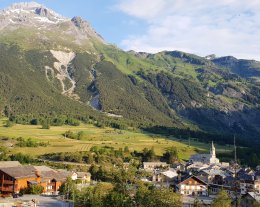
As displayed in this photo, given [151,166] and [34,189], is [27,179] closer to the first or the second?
[34,189]

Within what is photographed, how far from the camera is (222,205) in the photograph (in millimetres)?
52156

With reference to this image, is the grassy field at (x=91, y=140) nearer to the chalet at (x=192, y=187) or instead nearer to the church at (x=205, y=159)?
the church at (x=205, y=159)

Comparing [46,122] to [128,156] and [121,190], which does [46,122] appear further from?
[121,190]

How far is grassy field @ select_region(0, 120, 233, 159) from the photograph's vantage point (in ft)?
466

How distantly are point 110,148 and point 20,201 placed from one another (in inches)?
2879

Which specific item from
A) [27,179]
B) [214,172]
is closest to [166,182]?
[214,172]

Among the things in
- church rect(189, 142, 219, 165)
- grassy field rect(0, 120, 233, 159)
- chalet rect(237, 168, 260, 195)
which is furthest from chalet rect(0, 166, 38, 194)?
church rect(189, 142, 219, 165)

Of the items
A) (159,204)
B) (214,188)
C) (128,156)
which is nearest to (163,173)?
(214,188)

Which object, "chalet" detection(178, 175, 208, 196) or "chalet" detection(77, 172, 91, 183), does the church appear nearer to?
"chalet" detection(178, 175, 208, 196)

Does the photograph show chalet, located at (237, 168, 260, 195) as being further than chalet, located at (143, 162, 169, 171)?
No

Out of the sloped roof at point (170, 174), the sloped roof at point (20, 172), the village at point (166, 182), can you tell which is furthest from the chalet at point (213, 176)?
the sloped roof at point (20, 172)

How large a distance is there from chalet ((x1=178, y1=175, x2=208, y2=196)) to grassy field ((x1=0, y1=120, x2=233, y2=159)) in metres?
55.9

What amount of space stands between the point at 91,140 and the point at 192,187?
7707 centimetres

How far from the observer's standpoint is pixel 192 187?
90.6m
